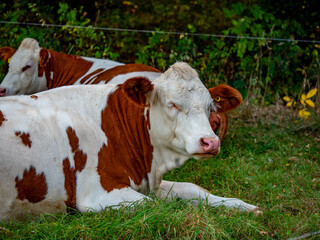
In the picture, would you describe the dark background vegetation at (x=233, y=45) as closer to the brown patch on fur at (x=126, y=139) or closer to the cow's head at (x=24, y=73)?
the cow's head at (x=24, y=73)

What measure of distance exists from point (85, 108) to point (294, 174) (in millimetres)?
2389

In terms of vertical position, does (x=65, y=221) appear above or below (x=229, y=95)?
below

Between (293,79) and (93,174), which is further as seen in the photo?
(293,79)

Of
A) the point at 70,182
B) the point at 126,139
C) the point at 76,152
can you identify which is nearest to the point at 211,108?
the point at 126,139

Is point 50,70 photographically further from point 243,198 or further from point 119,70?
point 243,198

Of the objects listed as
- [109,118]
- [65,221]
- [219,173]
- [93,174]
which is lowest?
[219,173]

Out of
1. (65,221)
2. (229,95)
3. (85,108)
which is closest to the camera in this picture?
(65,221)

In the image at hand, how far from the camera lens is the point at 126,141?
384 cm

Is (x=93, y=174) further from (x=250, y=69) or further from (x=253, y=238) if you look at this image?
(x=250, y=69)

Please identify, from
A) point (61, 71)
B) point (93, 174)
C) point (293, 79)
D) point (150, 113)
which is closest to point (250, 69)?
point (293, 79)

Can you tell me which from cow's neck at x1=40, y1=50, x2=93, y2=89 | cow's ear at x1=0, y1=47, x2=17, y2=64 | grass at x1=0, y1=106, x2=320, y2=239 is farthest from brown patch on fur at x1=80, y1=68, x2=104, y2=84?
grass at x1=0, y1=106, x2=320, y2=239

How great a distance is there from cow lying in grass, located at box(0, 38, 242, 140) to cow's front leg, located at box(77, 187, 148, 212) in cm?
221

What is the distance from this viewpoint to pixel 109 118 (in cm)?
384

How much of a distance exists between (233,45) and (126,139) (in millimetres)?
4877
